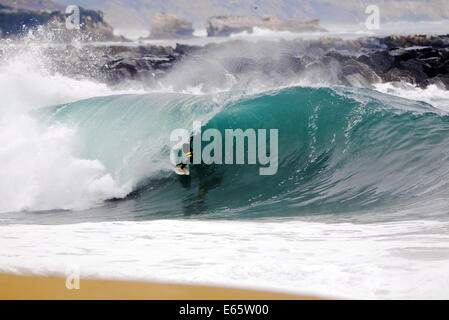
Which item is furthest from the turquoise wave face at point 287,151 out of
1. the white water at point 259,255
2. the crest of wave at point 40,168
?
the white water at point 259,255

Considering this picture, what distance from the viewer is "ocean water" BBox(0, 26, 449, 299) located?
10.9 ft

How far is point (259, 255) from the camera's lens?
3631 mm

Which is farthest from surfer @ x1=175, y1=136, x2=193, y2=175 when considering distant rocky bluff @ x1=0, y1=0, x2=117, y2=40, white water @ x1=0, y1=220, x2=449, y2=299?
distant rocky bluff @ x1=0, y1=0, x2=117, y2=40

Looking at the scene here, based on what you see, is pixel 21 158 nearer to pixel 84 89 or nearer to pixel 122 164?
pixel 122 164

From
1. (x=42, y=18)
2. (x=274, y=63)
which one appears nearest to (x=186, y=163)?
(x=274, y=63)

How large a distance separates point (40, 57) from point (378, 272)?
12.7 m

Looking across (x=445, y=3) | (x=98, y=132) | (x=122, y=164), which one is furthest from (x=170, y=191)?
(x=445, y=3)

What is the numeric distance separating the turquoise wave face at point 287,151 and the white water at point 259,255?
1259 mm

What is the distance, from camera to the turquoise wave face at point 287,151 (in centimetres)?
612

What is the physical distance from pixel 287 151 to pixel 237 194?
134 centimetres

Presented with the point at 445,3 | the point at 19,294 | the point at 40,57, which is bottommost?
the point at 19,294

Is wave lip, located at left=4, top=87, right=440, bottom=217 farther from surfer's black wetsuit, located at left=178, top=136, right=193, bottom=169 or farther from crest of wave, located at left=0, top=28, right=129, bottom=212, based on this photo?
surfer's black wetsuit, located at left=178, top=136, right=193, bottom=169

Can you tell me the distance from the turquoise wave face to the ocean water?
0.03 m

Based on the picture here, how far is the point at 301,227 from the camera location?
4.73 meters
